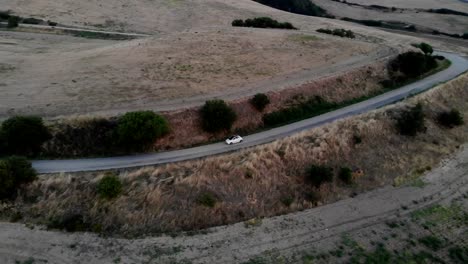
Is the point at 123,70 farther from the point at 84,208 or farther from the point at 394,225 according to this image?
the point at 394,225

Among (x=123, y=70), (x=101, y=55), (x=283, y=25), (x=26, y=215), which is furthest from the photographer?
(x=283, y=25)

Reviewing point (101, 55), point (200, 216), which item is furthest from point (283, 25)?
point (200, 216)

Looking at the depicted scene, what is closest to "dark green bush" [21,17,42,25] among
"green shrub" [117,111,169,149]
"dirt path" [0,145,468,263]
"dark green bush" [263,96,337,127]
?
"green shrub" [117,111,169,149]

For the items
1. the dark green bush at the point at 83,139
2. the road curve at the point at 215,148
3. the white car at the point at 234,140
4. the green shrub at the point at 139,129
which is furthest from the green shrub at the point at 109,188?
the white car at the point at 234,140

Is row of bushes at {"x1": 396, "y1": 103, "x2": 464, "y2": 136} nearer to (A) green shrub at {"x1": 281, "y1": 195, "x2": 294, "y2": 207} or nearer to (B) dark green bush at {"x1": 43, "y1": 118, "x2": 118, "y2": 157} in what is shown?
(A) green shrub at {"x1": 281, "y1": 195, "x2": 294, "y2": 207}

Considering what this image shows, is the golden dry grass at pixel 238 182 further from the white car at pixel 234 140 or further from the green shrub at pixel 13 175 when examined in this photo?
the white car at pixel 234 140

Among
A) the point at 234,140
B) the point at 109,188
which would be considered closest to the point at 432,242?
the point at 234,140

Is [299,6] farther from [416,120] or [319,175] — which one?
[319,175]

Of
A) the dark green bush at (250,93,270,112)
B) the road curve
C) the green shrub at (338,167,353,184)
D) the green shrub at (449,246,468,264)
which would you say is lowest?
the green shrub at (449,246,468,264)
